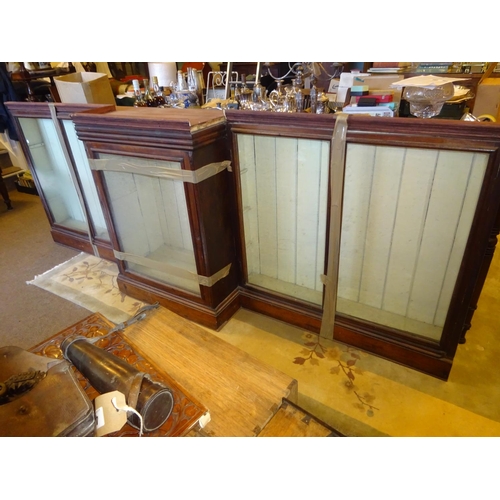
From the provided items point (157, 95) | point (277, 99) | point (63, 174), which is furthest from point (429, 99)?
point (63, 174)

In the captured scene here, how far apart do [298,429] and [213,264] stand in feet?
2.84

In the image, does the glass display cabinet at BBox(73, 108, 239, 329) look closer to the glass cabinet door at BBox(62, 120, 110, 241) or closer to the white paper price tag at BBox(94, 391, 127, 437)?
the glass cabinet door at BBox(62, 120, 110, 241)

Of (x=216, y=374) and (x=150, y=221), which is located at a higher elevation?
(x=150, y=221)

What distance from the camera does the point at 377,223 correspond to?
145 centimetres

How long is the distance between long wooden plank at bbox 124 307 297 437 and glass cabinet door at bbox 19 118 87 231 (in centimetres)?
142

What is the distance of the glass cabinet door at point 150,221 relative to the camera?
1.72 metres

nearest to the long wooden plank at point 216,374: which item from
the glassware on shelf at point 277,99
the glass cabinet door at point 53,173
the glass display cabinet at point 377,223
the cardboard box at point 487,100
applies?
the glass display cabinet at point 377,223

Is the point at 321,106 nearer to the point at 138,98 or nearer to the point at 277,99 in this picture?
the point at 277,99

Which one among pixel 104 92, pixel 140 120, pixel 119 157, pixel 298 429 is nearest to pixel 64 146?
pixel 104 92

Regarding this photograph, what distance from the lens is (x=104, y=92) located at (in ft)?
6.70

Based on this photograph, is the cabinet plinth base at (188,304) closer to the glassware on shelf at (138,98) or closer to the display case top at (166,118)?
the display case top at (166,118)

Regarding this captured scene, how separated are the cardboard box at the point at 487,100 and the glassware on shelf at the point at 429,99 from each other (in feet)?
2.76

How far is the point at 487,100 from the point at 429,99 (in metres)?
1.05

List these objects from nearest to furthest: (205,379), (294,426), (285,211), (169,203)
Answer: (294,426) → (205,379) → (285,211) → (169,203)
